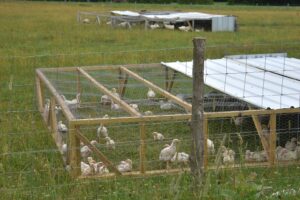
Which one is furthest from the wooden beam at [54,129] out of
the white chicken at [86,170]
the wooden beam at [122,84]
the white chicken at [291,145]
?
the white chicken at [291,145]

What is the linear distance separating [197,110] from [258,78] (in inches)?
184

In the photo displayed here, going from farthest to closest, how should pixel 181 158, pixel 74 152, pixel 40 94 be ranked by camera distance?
pixel 40 94 < pixel 181 158 < pixel 74 152

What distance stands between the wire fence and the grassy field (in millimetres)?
17

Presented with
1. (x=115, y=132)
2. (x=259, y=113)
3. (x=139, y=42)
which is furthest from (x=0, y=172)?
(x=139, y=42)

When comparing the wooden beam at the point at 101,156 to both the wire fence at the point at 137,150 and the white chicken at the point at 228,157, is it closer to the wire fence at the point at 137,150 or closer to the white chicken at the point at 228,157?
the wire fence at the point at 137,150

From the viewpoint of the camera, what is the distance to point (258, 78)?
10383 mm

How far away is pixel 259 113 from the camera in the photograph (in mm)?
7832

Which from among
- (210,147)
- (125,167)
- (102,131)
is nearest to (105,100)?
(102,131)

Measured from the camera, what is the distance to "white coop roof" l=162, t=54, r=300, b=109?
8672 millimetres

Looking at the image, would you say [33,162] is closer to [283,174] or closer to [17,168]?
[17,168]

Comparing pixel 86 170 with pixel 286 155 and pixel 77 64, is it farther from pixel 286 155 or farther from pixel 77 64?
pixel 77 64

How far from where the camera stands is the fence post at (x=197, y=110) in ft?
19.4

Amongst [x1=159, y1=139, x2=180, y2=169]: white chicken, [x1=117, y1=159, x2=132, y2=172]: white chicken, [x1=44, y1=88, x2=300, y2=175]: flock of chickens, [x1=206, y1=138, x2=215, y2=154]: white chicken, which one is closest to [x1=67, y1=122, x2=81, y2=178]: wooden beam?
[x1=44, y1=88, x2=300, y2=175]: flock of chickens

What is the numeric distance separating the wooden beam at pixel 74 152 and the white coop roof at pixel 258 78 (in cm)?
251
